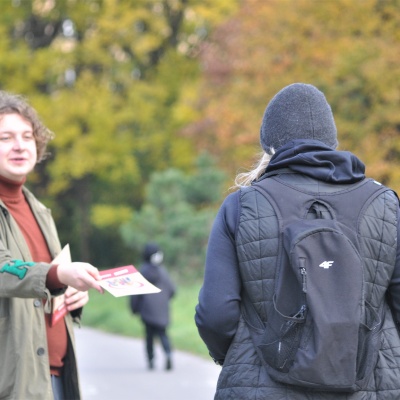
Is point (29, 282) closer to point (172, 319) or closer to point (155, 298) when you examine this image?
point (155, 298)

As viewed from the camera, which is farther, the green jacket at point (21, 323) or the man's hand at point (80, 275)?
the green jacket at point (21, 323)

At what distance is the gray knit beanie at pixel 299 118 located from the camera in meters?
3.67

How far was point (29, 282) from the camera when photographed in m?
4.16

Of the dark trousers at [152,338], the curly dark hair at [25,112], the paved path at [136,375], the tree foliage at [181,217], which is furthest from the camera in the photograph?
the tree foliage at [181,217]

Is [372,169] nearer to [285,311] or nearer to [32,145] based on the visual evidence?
[32,145]

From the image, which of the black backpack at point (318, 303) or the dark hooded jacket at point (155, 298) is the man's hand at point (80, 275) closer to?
the black backpack at point (318, 303)

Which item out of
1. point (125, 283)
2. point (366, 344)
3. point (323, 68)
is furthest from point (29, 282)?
point (323, 68)

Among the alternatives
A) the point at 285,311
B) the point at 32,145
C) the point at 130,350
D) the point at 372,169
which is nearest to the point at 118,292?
the point at 285,311

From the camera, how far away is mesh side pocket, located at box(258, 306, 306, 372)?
132 inches

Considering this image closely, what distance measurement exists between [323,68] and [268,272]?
20733 mm

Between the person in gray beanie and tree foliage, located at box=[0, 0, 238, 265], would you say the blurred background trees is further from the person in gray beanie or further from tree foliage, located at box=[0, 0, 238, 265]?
the person in gray beanie

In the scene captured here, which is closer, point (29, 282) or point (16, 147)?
point (29, 282)

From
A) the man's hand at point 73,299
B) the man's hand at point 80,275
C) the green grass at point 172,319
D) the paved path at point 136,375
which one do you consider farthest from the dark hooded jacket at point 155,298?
the man's hand at point 80,275

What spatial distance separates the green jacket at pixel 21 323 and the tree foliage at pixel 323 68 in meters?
16.4
